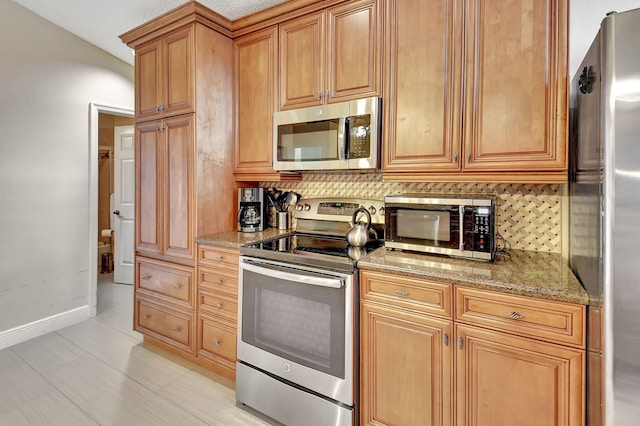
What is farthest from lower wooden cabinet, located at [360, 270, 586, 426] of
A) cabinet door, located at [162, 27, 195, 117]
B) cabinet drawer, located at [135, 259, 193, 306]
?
cabinet door, located at [162, 27, 195, 117]

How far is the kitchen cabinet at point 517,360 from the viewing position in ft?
4.01

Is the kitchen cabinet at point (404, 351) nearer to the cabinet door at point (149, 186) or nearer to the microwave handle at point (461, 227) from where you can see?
the microwave handle at point (461, 227)

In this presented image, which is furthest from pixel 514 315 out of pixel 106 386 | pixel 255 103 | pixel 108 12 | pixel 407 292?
pixel 108 12

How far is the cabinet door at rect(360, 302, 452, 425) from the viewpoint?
1.47m

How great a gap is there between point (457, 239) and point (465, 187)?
1.53 ft

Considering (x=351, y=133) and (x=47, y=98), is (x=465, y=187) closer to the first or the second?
(x=351, y=133)

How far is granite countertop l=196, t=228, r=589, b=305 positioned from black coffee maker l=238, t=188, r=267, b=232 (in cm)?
109

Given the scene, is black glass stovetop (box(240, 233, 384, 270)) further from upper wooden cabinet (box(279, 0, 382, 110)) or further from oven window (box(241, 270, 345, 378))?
upper wooden cabinet (box(279, 0, 382, 110))

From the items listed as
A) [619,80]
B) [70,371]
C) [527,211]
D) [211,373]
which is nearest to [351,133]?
[527,211]

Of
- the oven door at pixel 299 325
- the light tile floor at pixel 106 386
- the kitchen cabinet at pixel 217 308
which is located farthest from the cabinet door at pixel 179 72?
the light tile floor at pixel 106 386

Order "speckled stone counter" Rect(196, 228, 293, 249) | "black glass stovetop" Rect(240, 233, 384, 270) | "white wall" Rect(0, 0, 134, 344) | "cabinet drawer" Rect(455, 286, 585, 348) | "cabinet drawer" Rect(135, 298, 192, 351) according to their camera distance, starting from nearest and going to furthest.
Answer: "cabinet drawer" Rect(455, 286, 585, 348) < "black glass stovetop" Rect(240, 233, 384, 270) < "speckled stone counter" Rect(196, 228, 293, 249) < "cabinet drawer" Rect(135, 298, 192, 351) < "white wall" Rect(0, 0, 134, 344)

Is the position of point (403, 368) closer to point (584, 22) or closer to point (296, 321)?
point (296, 321)

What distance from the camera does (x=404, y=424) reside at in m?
1.57

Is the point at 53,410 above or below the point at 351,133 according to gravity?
below
